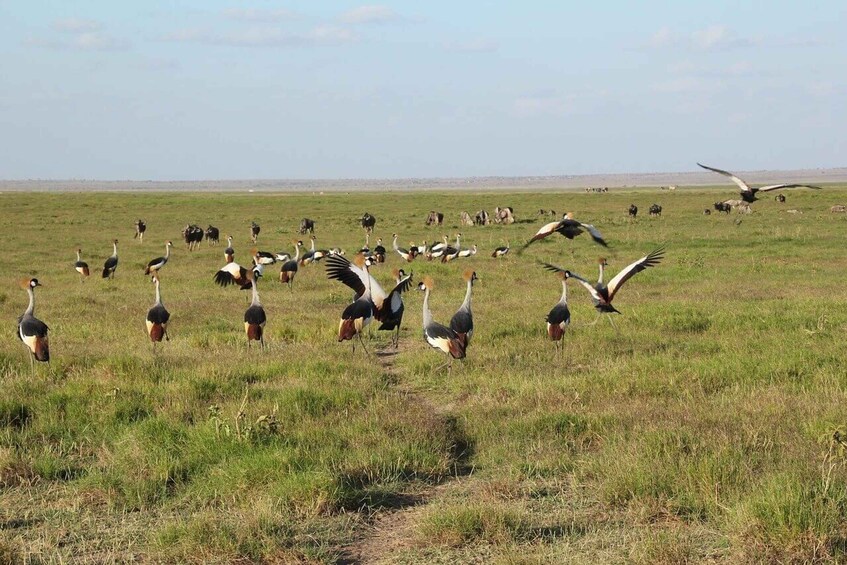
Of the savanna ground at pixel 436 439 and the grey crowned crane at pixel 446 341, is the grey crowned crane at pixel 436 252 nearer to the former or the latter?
the savanna ground at pixel 436 439

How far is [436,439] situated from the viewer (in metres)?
7.16

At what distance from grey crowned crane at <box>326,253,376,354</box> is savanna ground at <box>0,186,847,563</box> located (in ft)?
1.17

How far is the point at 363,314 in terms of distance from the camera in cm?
1134

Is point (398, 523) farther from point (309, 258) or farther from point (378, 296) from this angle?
point (309, 258)

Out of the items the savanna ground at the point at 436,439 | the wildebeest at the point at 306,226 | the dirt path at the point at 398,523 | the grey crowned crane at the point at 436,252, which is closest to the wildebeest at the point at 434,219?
the wildebeest at the point at 306,226

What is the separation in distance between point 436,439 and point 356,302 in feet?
15.9

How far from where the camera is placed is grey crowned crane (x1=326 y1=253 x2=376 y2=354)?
11.3 meters

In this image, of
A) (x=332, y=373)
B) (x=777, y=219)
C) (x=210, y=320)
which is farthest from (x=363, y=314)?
(x=777, y=219)

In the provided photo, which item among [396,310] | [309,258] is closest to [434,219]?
[309,258]

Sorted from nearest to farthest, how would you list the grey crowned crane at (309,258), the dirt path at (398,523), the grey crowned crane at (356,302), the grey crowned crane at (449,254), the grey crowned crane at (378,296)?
the dirt path at (398,523), the grey crowned crane at (356,302), the grey crowned crane at (378,296), the grey crowned crane at (309,258), the grey crowned crane at (449,254)

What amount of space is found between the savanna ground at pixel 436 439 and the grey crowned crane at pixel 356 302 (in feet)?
1.17

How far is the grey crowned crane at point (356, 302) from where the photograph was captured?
1128 centimetres

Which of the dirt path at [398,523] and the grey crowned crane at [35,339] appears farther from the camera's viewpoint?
the grey crowned crane at [35,339]

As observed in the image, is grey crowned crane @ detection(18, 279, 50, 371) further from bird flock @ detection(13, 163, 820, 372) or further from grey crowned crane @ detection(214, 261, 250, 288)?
grey crowned crane @ detection(214, 261, 250, 288)
